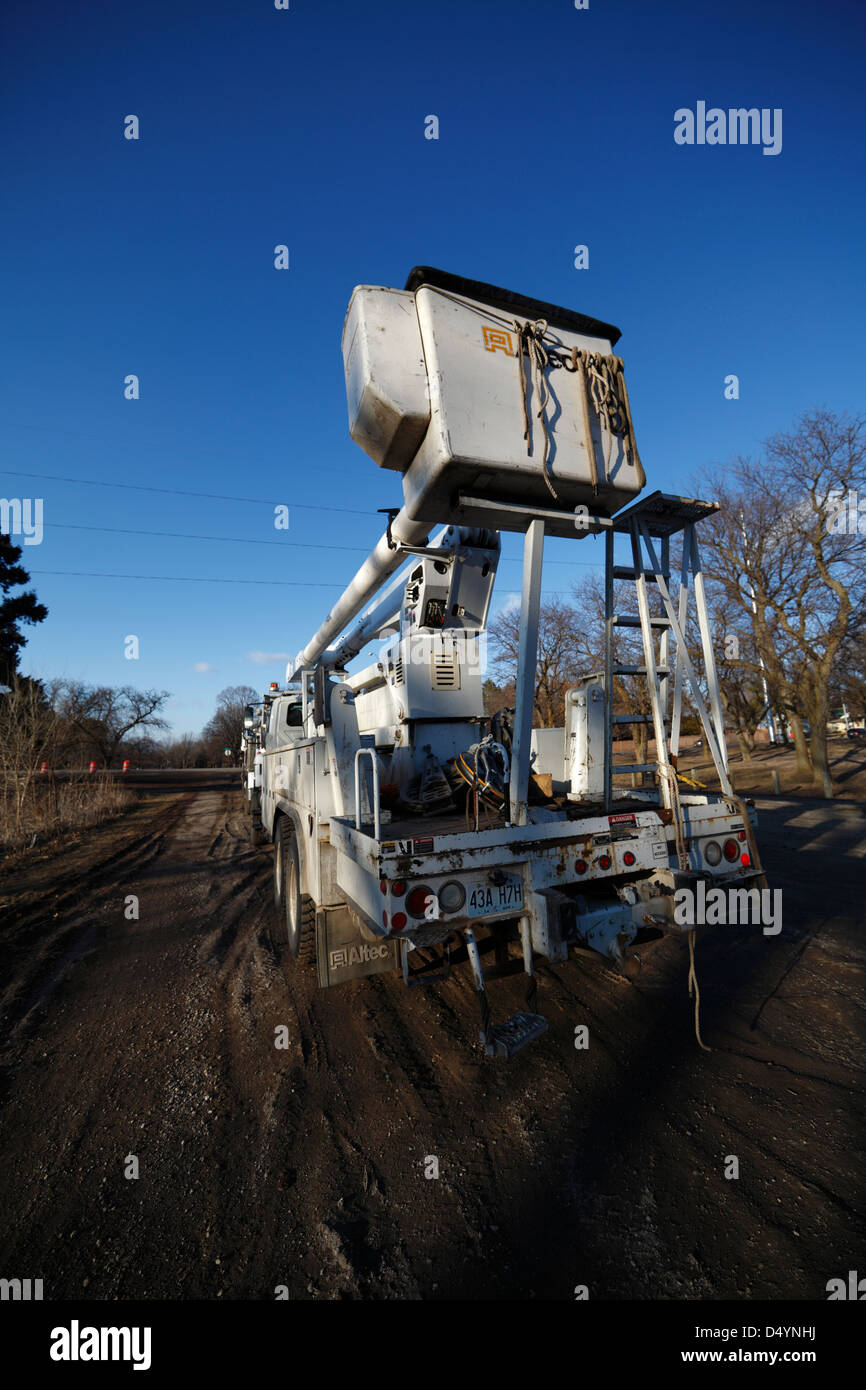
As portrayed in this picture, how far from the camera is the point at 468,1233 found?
7.12ft

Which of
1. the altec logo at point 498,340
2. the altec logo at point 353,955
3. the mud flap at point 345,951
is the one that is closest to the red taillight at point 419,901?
the mud flap at point 345,951

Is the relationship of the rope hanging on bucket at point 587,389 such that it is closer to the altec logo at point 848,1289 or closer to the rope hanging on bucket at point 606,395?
the rope hanging on bucket at point 606,395

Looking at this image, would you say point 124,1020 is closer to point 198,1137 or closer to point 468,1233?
point 198,1137

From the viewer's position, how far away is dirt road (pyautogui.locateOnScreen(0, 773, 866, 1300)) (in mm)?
2045

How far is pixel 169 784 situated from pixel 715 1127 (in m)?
30.4

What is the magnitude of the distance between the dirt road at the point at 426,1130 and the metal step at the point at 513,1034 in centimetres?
56

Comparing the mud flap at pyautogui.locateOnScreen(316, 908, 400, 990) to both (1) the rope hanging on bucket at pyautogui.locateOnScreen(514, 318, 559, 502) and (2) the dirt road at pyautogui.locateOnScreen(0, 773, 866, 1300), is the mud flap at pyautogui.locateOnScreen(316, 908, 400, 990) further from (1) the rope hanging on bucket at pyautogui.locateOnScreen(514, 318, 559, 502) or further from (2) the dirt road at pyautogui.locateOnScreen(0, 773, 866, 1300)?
(1) the rope hanging on bucket at pyautogui.locateOnScreen(514, 318, 559, 502)

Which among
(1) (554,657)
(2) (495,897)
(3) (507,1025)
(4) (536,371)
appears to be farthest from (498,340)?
(1) (554,657)

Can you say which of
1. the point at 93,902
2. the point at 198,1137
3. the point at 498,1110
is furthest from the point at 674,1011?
the point at 93,902

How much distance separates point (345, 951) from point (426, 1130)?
1.00 metres

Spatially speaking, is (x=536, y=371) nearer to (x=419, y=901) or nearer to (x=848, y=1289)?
(x=419, y=901)
